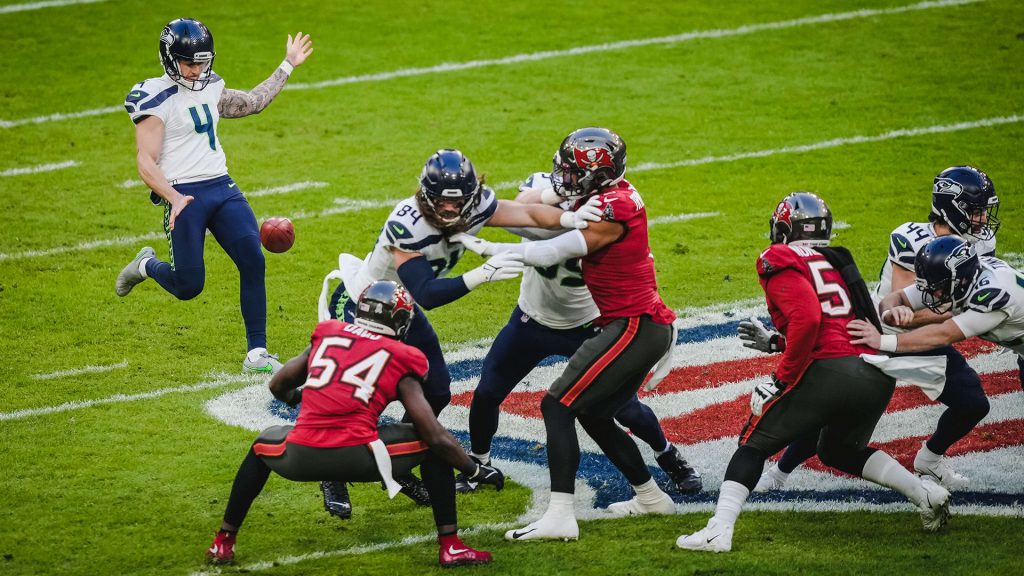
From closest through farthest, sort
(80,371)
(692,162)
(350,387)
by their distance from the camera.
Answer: (350,387) → (80,371) → (692,162)

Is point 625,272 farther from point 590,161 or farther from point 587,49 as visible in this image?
point 587,49

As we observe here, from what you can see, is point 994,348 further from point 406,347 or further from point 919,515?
point 406,347

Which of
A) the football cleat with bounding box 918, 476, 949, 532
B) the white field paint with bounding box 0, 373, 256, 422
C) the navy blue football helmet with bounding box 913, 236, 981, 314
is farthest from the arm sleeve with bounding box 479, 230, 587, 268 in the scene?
the white field paint with bounding box 0, 373, 256, 422

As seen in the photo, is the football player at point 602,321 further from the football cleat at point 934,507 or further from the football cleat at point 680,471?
the football cleat at point 934,507

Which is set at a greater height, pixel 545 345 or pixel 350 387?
pixel 350 387

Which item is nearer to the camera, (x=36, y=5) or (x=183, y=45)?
(x=183, y=45)

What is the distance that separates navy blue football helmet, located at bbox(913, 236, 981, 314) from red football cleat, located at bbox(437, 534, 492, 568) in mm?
2288

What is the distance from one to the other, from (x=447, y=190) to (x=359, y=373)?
3.37ft

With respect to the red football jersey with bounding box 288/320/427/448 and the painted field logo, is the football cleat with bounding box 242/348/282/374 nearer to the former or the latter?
the painted field logo

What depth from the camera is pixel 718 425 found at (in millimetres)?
7062

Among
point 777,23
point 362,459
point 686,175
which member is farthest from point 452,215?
point 777,23

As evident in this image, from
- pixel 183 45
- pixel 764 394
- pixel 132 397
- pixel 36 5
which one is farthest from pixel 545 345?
pixel 36 5

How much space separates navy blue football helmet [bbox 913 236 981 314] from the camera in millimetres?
5676

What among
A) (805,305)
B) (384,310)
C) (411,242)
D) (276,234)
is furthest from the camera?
(276,234)
